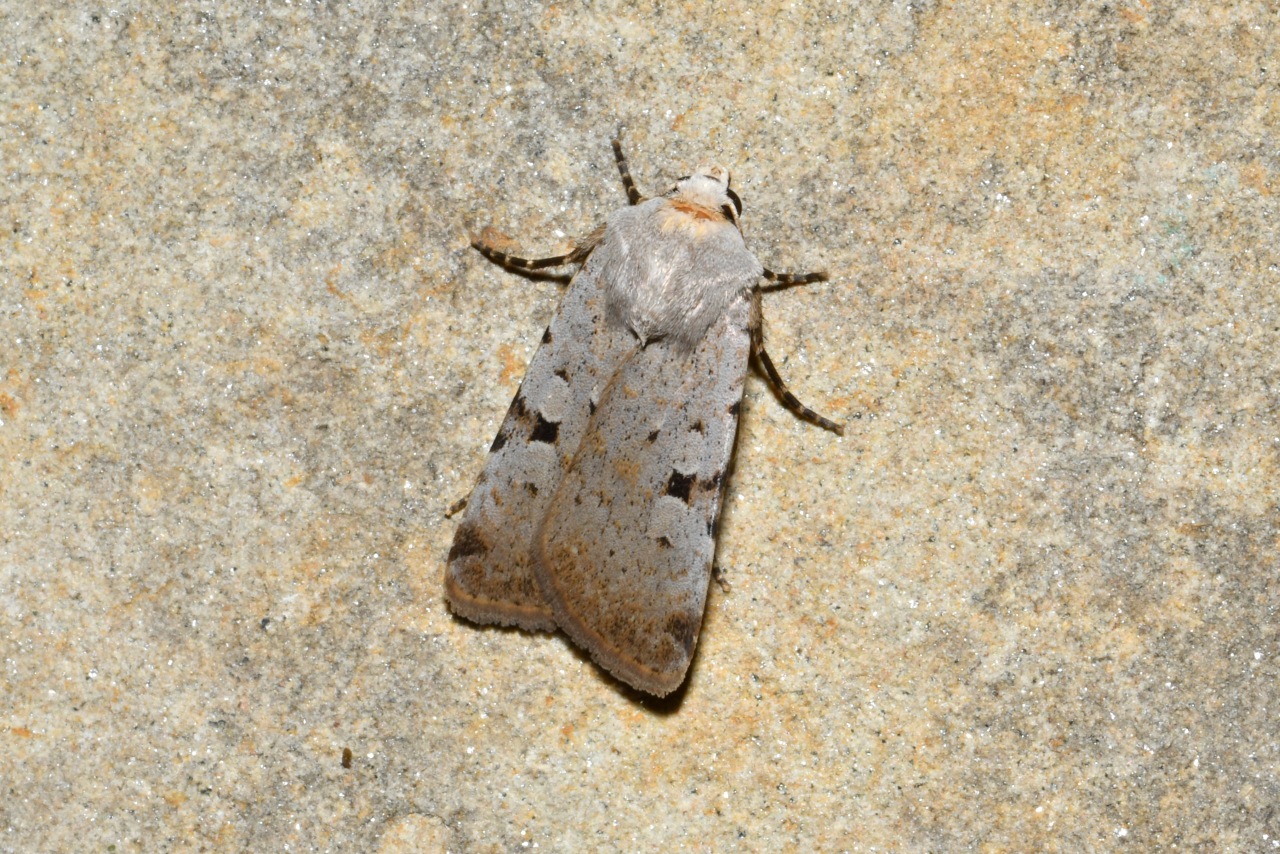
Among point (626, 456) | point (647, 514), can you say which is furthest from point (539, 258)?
point (647, 514)

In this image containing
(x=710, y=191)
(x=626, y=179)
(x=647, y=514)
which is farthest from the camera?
(x=626, y=179)

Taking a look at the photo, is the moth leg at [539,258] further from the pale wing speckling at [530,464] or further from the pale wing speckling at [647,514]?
the pale wing speckling at [647,514]

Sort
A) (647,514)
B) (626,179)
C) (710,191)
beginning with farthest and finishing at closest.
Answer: (626,179) < (710,191) < (647,514)

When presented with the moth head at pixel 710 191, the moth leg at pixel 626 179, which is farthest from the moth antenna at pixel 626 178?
the moth head at pixel 710 191

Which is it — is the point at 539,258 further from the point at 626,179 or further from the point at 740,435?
the point at 740,435

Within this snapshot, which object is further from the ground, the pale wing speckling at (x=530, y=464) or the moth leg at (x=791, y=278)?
the moth leg at (x=791, y=278)

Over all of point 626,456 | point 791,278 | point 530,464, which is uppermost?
point 791,278

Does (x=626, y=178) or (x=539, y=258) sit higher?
(x=626, y=178)

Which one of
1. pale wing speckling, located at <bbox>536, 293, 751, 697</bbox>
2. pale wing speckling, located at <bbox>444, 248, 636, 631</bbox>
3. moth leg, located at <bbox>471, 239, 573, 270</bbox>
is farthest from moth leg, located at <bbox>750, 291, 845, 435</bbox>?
moth leg, located at <bbox>471, 239, 573, 270</bbox>
